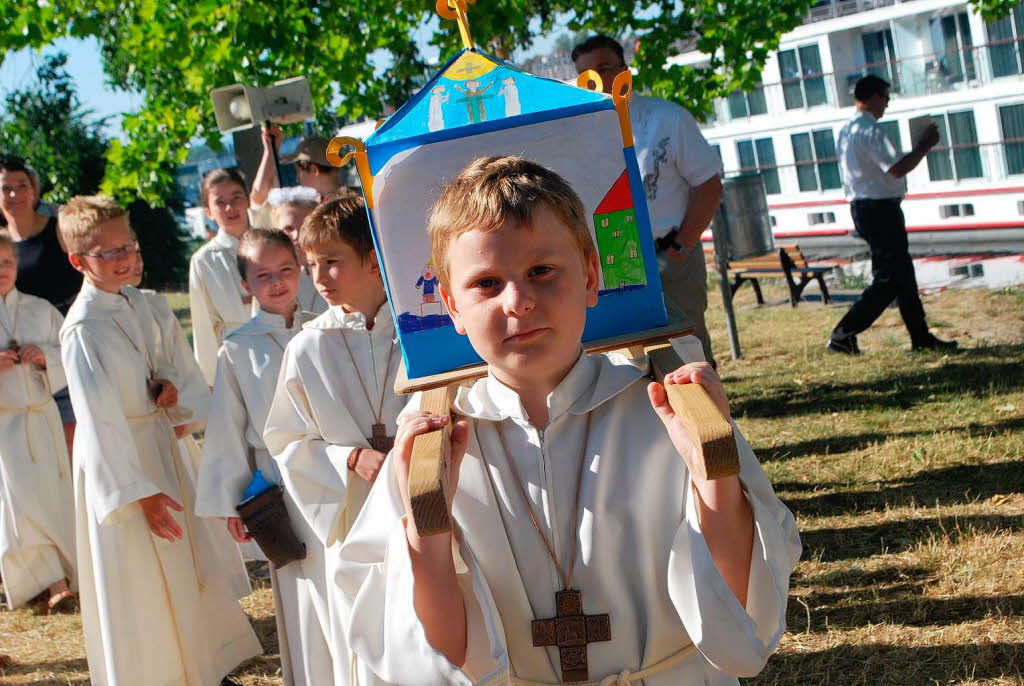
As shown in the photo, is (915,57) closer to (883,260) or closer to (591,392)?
(883,260)

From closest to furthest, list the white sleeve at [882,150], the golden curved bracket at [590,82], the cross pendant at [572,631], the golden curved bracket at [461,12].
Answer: the cross pendant at [572,631] → the golden curved bracket at [590,82] → the golden curved bracket at [461,12] → the white sleeve at [882,150]

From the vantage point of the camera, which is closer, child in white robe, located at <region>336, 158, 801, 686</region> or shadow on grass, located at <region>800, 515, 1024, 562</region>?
child in white robe, located at <region>336, 158, 801, 686</region>

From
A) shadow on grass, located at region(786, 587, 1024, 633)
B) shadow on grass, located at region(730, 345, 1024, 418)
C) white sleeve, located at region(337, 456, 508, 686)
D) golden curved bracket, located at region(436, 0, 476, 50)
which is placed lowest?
shadow on grass, located at region(786, 587, 1024, 633)

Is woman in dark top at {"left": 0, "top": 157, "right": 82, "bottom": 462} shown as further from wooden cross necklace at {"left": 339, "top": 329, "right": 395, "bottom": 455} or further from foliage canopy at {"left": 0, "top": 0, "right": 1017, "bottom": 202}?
wooden cross necklace at {"left": 339, "top": 329, "right": 395, "bottom": 455}

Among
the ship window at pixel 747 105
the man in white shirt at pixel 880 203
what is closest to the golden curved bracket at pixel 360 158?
the man in white shirt at pixel 880 203

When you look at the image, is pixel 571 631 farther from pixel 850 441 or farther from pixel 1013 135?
pixel 1013 135

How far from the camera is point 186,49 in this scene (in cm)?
876

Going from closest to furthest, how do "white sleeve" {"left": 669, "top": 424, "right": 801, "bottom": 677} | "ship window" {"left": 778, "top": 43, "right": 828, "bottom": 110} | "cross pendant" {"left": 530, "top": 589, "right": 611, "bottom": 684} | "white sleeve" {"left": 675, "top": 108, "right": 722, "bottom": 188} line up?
"white sleeve" {"left": 669, "top": 424, "right": 801, "bottom": 677}
"cross pendant" {"left": 530, "top": 589, "right": 611, "bottom": 684}
"white sleeve" {"left": 675, "top": 108, "right": 722, "bottom": 188}
"ship window" {"left": 778, "top": 43, "right": 828, "bottom": 110}

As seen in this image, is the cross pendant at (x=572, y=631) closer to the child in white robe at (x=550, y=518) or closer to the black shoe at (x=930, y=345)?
the child in white robe at (x=550, y=518)

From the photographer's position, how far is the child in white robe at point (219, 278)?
645 cm

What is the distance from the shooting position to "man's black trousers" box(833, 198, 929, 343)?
8.46 metres

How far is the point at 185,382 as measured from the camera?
14.9 feet

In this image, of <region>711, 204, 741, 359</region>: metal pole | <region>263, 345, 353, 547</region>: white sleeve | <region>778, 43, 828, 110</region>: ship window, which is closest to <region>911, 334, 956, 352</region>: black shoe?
<region>711, 204, 741, 359</region>: metal pole

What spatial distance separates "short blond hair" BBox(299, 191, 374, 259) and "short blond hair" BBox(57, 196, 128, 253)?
4.49 feet
